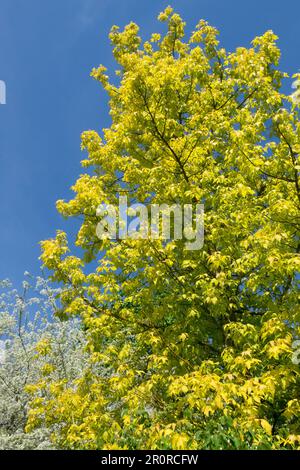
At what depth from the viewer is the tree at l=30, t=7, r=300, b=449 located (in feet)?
22.2

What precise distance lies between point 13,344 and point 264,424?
9655mm

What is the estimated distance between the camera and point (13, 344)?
13523 mm

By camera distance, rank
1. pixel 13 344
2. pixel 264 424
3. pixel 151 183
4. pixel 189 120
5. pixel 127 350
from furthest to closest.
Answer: pixel 13 344, pixel 189 120, pixel 151 183, pixel 127 350, pixel 264 424

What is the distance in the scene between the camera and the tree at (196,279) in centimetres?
678

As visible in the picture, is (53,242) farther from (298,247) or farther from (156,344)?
(298,247)

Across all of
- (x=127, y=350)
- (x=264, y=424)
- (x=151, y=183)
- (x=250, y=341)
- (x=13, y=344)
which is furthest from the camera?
(x=13, y=344)

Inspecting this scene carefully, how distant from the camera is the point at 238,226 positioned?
841 cm

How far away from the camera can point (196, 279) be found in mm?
9102

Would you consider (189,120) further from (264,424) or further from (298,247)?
(264,424)
